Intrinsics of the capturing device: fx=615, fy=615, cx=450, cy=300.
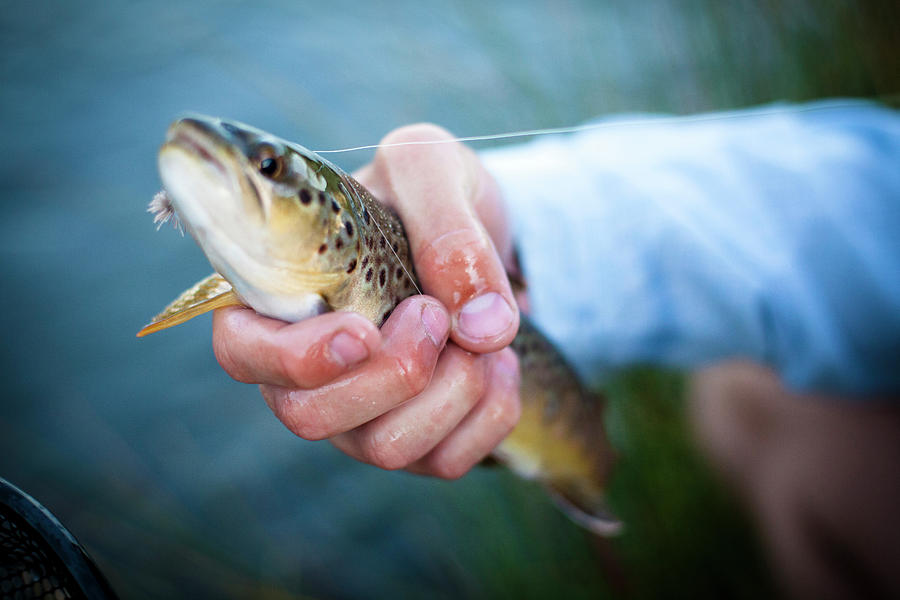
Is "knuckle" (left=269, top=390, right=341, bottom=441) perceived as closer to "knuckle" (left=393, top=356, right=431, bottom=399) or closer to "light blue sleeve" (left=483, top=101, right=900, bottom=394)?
"knuckle" (left=393, top=356, right=431, bottom=399)

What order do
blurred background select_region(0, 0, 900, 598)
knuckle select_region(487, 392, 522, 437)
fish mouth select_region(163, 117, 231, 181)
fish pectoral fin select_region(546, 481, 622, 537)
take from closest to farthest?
fish mouth select_region(163, 117, 231, 181), knuckle select_region(487, 392, 522, 437), fish pectoral fin select_region(546, 481, 622, 537), blurred background select_region(0, 0, 900, 598)

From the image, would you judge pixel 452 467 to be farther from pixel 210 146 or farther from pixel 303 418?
pixel 210 146

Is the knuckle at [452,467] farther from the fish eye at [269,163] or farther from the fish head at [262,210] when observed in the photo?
the fish eye at [269,163]

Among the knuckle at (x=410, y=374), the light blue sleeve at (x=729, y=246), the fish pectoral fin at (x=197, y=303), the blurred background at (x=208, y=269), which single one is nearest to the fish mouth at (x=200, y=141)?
the fish pectoral fin at (x=197, y=303)

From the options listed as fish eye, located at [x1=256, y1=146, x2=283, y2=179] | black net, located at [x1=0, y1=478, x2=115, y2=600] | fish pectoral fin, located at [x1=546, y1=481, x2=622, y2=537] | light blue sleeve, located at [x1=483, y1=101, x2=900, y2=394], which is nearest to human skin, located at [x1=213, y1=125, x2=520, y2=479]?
fish eye, located at [x1=256, y1=146, x2=283, y2=179]

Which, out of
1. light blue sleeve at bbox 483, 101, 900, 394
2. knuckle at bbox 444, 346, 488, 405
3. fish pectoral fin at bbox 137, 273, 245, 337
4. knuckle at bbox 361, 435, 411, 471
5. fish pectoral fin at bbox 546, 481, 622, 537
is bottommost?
fish pectoral fin at bbox 546, 481, 622, 537
